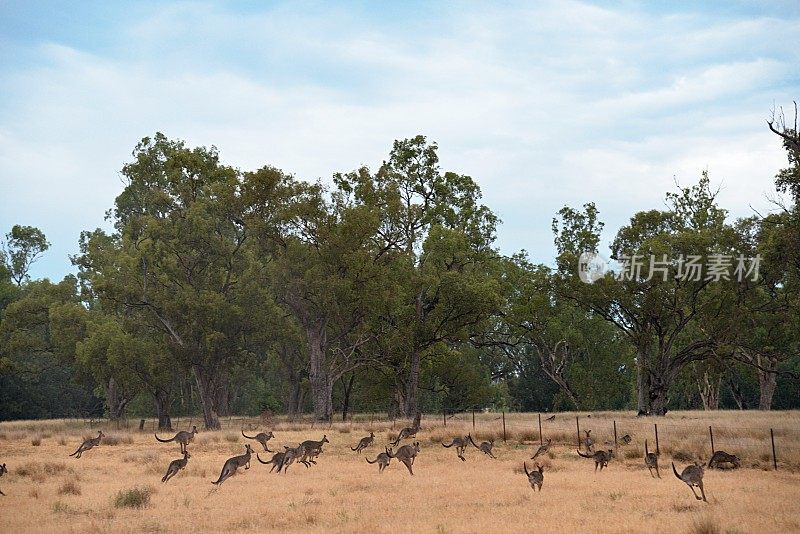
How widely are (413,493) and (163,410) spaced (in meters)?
37.1

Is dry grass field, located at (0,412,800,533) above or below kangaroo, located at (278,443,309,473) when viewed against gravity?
below

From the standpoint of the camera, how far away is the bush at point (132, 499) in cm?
1791

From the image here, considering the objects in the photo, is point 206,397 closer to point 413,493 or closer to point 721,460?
point 413,493

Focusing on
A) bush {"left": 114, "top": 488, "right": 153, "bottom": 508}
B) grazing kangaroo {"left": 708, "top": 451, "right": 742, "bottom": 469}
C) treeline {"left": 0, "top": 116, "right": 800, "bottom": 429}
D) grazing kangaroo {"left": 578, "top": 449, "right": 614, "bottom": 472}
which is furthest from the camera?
treeline {"left": 0, "top": 116, "right": 800, "bottom": 429}

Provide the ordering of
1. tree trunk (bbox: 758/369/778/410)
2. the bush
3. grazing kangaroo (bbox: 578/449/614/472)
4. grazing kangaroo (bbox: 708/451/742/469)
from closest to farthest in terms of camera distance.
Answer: the bush < grazing kangaroo (bbox: 708/451/742/469) < grazing kangaroo (bbox: 578/449/614/472) < tree trunk (bbox: 758/369/778/410)

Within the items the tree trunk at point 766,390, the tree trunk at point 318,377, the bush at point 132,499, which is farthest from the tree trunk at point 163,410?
the tree trunk at point 766,390

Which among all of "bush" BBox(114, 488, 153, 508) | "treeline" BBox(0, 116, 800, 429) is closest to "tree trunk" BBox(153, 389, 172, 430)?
"treeline" BBox(0, 116, 800, 429)

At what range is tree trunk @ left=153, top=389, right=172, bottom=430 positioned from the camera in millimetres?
51438

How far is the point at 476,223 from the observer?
5856 cm

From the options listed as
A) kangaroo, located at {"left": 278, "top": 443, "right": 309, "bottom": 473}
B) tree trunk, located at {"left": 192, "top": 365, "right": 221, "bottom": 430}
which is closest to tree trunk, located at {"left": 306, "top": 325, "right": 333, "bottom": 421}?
tree trunk, located at {"left": 192, "top": 365, "right": 221, "bottom": 430}

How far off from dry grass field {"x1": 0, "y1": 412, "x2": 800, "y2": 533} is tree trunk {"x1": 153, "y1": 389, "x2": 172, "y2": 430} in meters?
19.7

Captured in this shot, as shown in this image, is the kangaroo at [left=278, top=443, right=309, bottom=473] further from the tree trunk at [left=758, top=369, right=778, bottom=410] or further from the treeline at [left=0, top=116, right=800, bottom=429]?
the tree trunk at [left=758, top=369, right=778, bottom=410]

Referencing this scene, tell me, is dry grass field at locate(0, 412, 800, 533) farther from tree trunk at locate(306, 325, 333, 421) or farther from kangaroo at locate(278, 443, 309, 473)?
tree trunk at locate(306, 325, 333, 421)

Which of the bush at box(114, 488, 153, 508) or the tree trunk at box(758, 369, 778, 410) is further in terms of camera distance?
the tree trunk at box(758, 369, 778, 410)
